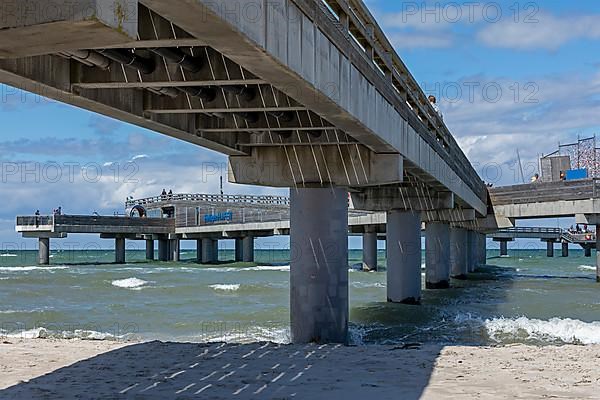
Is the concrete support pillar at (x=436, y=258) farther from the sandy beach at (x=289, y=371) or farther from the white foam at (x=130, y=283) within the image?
the sandy beach at (x=289, y=371)

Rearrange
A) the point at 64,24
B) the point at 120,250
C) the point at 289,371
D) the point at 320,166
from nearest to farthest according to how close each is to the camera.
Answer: the point at 64,24 → the point at 289,371 → the point at 320,166 → the point at 120,250

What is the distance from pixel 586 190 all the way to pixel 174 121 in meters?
40.0

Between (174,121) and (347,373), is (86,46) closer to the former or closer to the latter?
(347,373)

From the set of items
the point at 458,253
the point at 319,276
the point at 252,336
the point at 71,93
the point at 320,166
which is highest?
the point at 71,93

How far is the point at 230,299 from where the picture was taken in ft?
128

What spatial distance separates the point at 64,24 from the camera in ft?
22.1

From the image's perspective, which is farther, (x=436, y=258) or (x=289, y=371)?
(x=436, y=258)

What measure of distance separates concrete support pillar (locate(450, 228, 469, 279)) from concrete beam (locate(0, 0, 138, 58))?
56773 millimetres

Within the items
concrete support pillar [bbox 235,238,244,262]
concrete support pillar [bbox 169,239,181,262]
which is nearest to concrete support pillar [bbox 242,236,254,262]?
concrete support pillar [bbox 235,238,244,262]

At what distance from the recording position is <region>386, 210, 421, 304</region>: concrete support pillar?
113 feet

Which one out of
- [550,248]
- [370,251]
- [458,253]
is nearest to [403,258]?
[458,253]

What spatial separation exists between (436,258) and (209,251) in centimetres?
5280

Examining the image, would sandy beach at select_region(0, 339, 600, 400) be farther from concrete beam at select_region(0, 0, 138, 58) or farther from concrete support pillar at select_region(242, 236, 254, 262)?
concrete support pillar at select_region(242, 236, 254, 262)

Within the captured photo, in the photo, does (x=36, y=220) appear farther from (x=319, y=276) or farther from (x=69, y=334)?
(x=319, y=276)
